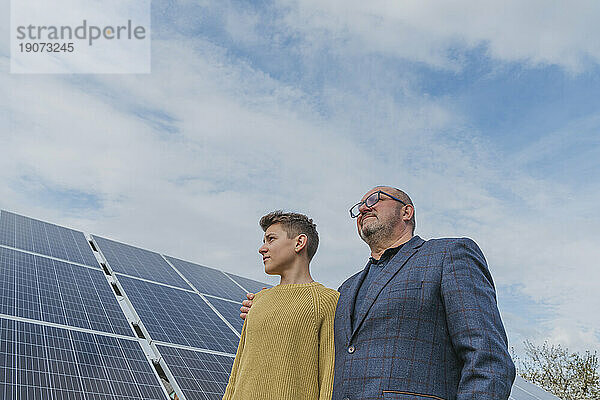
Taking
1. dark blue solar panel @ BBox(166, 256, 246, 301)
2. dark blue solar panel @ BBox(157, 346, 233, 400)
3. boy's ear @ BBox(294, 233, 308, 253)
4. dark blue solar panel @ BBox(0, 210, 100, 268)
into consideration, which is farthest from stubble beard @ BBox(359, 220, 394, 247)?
dark blue solar panel @ BBox(166, 256, 246, 301)

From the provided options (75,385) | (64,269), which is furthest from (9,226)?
(75,385)

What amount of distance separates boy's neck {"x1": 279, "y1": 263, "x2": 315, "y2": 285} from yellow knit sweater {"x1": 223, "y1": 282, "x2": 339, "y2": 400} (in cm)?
16

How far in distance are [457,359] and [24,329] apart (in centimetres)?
473

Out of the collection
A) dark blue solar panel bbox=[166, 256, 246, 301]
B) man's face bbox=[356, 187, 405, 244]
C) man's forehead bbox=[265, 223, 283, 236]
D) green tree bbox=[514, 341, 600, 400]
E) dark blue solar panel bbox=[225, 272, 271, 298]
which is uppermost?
man's face bbox=[356, 187, 405, 244]

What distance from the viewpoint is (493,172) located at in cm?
1269

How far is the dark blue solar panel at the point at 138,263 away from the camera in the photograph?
31.0 feet

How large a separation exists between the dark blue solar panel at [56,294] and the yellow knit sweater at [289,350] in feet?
12.0

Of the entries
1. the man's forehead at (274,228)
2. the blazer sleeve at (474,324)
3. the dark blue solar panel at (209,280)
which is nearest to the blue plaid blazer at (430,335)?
the blazer sleeve at (474,324)

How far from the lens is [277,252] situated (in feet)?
11.7

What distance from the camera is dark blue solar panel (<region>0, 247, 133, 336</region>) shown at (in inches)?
243

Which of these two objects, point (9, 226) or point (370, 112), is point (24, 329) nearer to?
point (9, 226)

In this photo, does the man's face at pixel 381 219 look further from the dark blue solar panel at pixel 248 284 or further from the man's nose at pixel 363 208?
the dark blue solar panel at pixel 248 284

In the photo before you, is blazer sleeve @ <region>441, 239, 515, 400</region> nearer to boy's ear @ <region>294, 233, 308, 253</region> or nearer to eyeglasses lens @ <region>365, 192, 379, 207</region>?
eyeglasses lens @ <region>365, 192, 379, 207</region>

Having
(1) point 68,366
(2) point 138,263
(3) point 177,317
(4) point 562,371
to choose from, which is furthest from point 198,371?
(4) point 562,371
